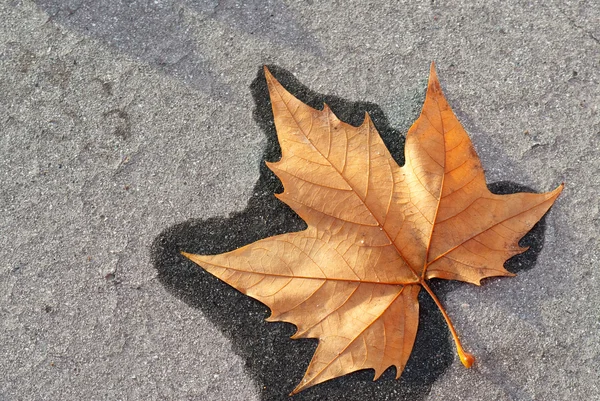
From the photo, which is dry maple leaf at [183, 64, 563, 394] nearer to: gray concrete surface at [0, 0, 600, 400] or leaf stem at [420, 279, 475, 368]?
leaf stem at [420, 279, 475, 368]

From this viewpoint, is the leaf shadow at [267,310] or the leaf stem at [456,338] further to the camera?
the leaf shadow at [267,310]

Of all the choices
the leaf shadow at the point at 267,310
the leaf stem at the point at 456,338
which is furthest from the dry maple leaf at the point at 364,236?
the leaf shadow at the point at 267,310

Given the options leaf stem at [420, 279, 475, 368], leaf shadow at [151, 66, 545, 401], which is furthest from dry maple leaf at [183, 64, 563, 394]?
leaf shadow at [151, 66, 545, 401]

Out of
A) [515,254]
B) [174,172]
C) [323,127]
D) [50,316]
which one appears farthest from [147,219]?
[515,254]

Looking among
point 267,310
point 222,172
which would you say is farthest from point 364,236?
point 222,172

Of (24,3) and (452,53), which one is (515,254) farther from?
(24,3)

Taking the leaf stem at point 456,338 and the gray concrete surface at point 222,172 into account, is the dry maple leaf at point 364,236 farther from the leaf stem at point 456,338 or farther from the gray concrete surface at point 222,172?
the gray concrete surface at point 222,172
